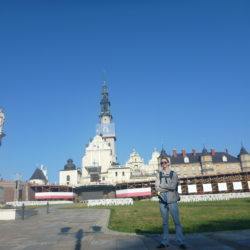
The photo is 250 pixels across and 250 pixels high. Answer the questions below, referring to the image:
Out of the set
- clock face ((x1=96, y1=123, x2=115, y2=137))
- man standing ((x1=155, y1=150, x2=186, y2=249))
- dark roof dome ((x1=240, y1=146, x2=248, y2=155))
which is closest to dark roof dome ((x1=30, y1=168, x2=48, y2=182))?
clock face ((x1=96, y1=123, x2=115, y2=137))

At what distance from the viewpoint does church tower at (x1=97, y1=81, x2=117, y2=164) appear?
125m

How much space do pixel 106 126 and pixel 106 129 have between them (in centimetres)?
232

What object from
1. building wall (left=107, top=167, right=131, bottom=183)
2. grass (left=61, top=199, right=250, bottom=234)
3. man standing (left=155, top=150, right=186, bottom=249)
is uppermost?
building wall (left=107, top=167, right=131, bottom=183)

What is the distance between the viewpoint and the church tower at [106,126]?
125 m

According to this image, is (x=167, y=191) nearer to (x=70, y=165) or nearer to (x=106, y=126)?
(x=70, y=165)

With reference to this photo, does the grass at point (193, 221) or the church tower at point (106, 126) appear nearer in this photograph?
the grass at point (193, 221)

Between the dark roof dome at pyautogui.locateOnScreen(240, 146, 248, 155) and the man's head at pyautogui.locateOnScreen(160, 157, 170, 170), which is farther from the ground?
the dark roof dome at pyautogui.locateOnScreen(240, 146, 248, 155)

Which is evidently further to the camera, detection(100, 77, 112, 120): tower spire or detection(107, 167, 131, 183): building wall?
detection(100, 77, 112, 120): tower spire

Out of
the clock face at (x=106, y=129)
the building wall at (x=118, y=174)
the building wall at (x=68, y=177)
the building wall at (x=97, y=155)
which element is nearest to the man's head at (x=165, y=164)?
the building wall at (x=118, y=174)

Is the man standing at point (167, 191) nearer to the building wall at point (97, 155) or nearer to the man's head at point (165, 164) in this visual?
the man's head at point (165, 164)

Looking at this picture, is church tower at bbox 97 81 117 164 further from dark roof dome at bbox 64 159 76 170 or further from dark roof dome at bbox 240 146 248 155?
dark roof dome at bbox 240 146 248 155

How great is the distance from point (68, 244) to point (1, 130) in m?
56.8

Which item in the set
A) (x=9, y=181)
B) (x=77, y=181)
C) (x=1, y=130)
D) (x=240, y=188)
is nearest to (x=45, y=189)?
(x=9, y=181)

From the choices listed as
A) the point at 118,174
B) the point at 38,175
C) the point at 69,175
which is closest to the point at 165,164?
the point at 118,174
